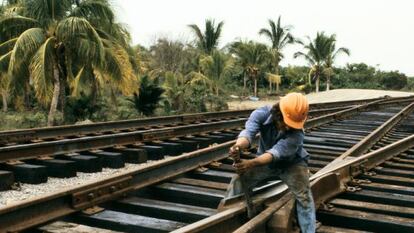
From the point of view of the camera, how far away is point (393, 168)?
584cm

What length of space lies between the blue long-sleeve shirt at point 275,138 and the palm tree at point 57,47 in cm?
1095

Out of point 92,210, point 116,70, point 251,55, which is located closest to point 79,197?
point 92,210

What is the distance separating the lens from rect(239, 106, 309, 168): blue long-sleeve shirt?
3395 millimetres

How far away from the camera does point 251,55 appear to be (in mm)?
38094

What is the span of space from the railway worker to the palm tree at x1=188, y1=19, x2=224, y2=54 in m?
34.3

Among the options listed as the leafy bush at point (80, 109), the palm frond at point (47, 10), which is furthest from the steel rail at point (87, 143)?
the palm frond at point (47, 10)

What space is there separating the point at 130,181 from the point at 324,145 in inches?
167

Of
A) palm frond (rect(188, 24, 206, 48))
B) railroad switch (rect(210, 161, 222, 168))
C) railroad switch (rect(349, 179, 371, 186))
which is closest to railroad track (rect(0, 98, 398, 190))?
railroad switch (rect(210, 161, 222, 168))

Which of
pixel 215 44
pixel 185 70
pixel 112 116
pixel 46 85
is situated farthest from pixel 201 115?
pixel 215 44

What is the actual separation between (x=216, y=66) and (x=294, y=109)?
25965 mm

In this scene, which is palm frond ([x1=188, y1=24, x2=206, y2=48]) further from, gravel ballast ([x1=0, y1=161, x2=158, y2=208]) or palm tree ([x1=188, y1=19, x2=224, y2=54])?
gravel ballast ([x1=0, y1=161, x2=158, y2=208])

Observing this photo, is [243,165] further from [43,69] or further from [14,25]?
[14,25]

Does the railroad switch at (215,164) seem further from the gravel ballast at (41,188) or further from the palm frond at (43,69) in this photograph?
the palm frond at (43,69)

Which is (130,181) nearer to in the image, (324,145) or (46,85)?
(324,145)
